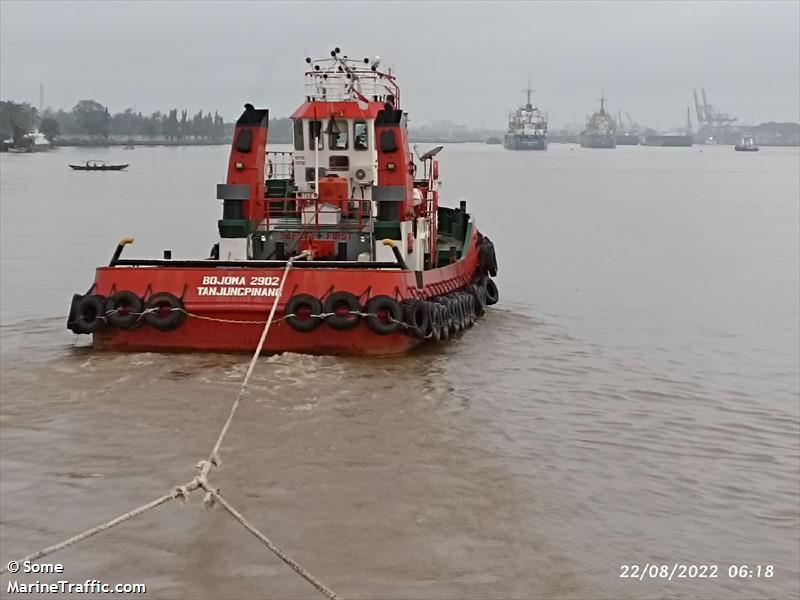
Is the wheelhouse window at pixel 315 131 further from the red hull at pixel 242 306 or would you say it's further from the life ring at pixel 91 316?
the life ring at pixel 91 316

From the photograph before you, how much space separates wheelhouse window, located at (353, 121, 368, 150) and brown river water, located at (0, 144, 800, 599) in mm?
3759

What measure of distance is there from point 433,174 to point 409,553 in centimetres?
1178

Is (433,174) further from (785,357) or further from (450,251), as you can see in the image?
(785,357)

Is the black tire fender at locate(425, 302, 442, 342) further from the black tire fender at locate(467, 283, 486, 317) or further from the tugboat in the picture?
the black tire fender at locate(467, 283, 486, 317)

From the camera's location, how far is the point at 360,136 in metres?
16.3

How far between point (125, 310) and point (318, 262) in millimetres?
2683

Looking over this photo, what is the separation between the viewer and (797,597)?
277 inches

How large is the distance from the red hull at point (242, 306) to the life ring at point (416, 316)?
5.9 inches

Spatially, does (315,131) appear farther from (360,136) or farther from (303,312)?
(303,312)

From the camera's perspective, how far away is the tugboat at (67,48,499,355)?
42.8 ft

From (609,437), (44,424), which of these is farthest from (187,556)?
(609,437)

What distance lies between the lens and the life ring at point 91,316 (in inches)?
516
